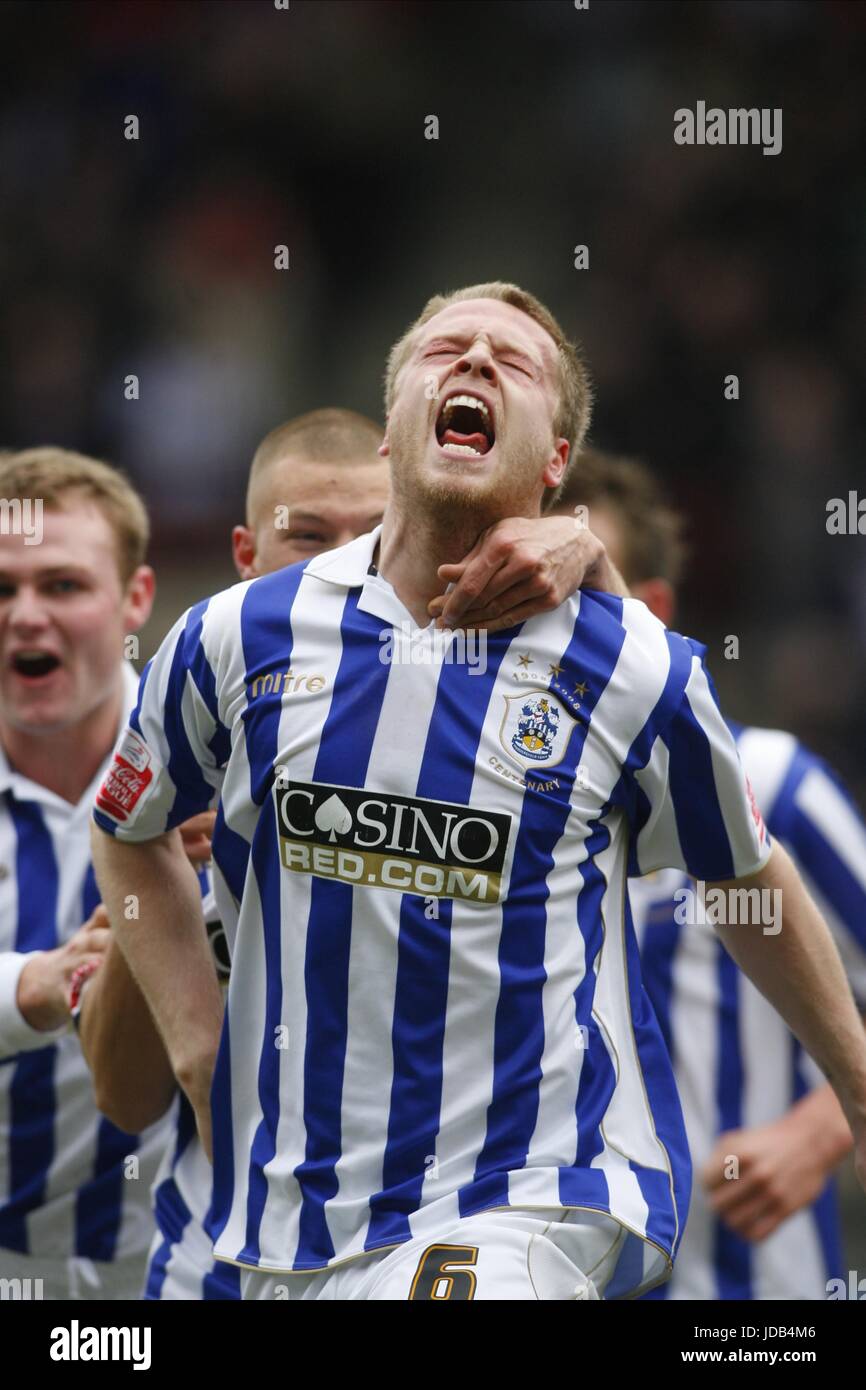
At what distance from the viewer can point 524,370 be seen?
2.70 metres

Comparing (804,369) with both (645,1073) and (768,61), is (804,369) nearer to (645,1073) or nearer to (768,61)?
(768,61)

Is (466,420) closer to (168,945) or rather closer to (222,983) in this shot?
(168,945)

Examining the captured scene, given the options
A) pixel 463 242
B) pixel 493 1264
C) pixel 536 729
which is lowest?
pixel 493 1264

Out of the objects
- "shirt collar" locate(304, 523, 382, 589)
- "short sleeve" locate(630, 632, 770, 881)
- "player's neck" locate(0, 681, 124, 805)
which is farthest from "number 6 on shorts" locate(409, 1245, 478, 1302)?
"player's neck" locate(0, 681, 124, 805)

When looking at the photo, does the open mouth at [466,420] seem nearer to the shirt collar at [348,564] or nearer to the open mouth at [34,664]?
the shirt collar at [348,564]

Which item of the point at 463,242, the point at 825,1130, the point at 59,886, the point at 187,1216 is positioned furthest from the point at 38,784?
the point at 463,242

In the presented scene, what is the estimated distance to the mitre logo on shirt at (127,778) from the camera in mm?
2715

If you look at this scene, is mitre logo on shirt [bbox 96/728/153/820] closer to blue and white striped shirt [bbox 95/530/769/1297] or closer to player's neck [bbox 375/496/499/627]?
blue and white striped shirt [bbox 95/530/769/1297]

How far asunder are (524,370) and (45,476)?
1662mm

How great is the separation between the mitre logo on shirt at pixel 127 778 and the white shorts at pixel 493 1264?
2.49ft

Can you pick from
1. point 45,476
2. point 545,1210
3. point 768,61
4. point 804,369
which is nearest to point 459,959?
point 545,1210

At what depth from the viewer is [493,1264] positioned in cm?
226

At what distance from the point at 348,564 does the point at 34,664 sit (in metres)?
1.40

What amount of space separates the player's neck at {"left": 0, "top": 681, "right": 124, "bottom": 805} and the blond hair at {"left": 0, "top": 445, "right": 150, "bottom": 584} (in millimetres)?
339
